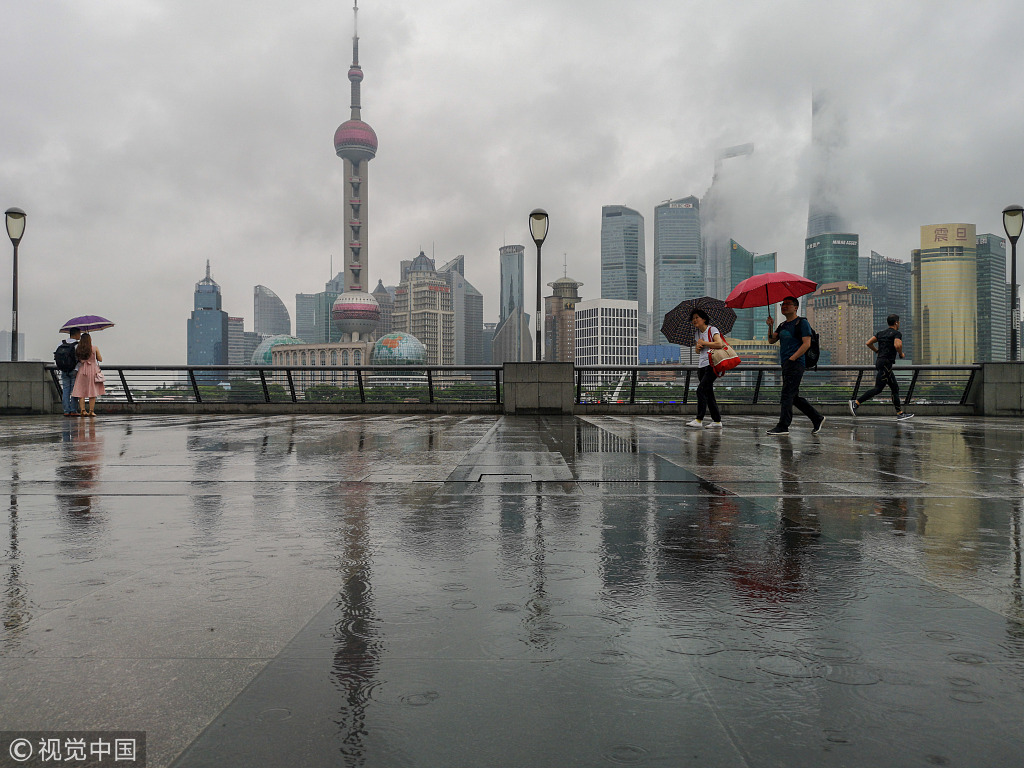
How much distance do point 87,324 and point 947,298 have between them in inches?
5147

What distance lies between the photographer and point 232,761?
5.08ft

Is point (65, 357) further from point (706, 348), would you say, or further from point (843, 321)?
point (843, 321)

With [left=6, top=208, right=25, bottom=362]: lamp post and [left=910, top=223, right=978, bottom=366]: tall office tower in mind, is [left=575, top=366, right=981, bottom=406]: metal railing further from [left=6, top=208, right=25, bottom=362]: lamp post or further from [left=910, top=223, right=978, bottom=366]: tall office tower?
[left=910, top=223, right=978, bottom=366]: tall office tower

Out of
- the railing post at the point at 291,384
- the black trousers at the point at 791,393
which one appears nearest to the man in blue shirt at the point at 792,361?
the black trousers at the point at 791,393

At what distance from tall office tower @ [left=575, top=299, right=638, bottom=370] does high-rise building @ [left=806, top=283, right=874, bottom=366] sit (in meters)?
40.3

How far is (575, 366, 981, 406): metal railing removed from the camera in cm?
1800

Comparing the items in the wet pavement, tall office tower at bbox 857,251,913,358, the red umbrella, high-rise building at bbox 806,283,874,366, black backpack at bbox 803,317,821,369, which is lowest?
the wet pavement

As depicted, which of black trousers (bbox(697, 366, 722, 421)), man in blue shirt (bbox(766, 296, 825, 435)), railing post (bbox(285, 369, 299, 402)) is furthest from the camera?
railing post (bbox(285, 369, 299, 402))

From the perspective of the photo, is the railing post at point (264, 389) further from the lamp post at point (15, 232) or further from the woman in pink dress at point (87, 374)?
the lamp post at point (15, 232)

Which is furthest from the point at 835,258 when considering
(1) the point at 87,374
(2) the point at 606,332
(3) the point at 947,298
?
(1) the point at 87,374

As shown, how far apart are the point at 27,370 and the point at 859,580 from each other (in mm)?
21353

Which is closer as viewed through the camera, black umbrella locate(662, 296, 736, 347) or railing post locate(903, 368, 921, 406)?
railing post locate(903, 368, 921, 406)

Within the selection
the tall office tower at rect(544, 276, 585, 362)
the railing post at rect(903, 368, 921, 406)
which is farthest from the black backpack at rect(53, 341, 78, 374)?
the tall office tower at rect(544, 276, 585, 362)

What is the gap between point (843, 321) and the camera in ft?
335
